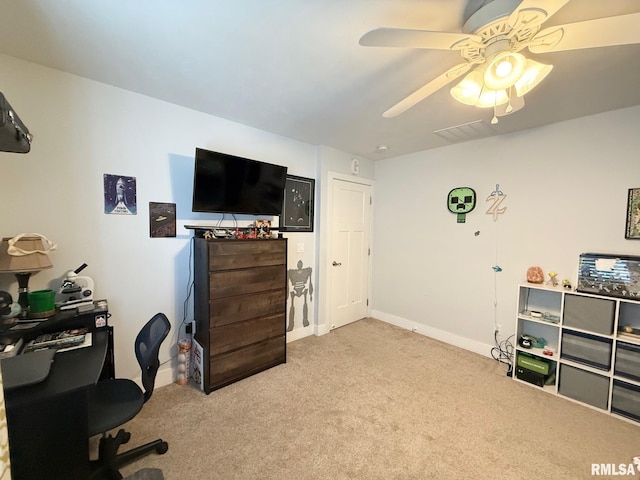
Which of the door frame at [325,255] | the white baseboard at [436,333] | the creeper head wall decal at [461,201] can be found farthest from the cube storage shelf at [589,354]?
the door frame at [325,255]

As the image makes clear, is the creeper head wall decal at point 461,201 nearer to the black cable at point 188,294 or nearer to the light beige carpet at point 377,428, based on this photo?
the light beige carpet at point 377,428

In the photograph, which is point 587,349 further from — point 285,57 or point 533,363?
point 285,57

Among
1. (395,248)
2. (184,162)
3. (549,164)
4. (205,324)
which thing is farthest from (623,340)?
(184,162)

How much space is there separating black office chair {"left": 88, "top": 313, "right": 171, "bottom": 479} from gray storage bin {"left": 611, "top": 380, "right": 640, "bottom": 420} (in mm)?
3275

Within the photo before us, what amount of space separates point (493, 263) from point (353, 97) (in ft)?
7.63

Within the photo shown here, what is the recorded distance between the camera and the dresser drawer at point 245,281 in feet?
7.23

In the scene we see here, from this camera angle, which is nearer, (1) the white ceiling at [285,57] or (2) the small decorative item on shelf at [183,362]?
(1) the white ceiling at [285,57]

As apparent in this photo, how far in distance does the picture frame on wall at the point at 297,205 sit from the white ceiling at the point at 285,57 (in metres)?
0.85

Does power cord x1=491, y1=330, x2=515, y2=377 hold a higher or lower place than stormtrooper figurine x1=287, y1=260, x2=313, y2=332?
lower

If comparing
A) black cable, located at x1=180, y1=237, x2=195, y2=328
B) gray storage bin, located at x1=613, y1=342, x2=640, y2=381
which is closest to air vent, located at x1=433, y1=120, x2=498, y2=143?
gray storage bin, located at x1=613, y1=342, x2=640, y2=381

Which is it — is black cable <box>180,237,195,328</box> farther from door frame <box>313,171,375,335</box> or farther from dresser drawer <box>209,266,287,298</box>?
door frame <box>313,171,375,335</box>

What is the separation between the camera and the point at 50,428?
1.11m

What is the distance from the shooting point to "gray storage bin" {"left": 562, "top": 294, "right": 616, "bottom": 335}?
205cm

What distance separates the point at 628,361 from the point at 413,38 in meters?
2.77
